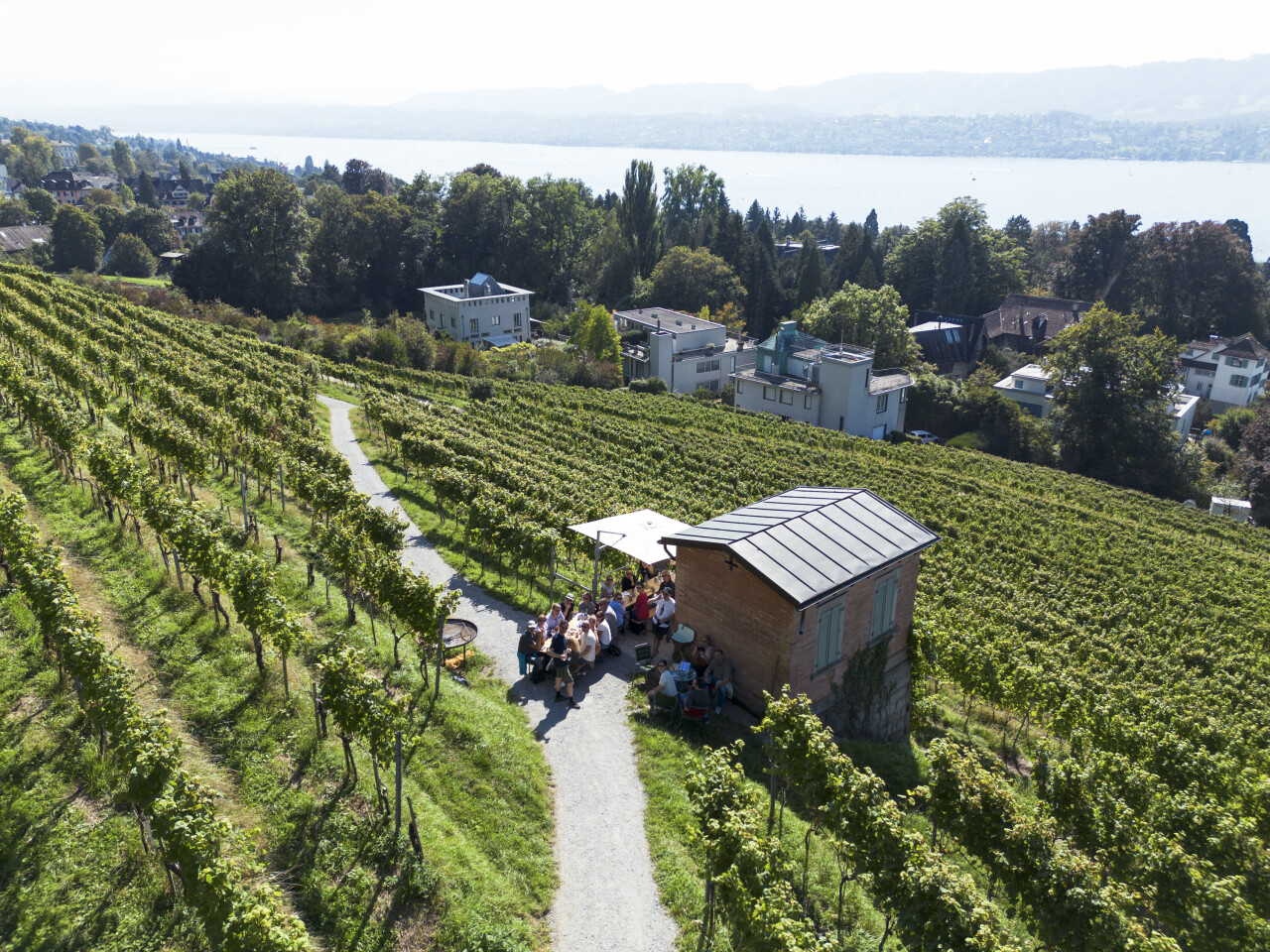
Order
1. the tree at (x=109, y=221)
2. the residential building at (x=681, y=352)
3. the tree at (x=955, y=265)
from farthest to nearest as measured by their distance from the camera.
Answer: the tree at (x=109, y=221)
the tree at (x=955, y=265)
the residential building at (x=681, y=352)

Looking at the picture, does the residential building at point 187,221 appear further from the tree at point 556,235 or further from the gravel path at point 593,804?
the gravel path at point 593,804

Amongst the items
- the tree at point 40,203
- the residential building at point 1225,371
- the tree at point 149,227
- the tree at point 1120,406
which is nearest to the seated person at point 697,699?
the tree at point 1120,406

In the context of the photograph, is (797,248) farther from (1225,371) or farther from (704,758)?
(704,758)

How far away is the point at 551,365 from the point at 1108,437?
48363 millimetres

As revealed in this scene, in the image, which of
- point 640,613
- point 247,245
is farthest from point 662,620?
point 247,245

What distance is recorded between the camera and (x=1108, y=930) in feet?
34.7

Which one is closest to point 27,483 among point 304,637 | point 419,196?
point 304,637

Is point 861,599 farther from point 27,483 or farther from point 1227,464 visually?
point 1227,464

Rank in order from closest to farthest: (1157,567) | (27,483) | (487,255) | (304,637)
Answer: (304,637), (27,483), (1157,567), (487,255)

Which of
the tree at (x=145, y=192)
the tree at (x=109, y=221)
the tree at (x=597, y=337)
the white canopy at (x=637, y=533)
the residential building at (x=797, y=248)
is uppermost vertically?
the tree at (x=145, y=192)

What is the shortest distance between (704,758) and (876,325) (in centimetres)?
7338

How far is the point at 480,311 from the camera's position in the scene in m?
81.5

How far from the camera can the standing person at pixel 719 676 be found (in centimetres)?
1666

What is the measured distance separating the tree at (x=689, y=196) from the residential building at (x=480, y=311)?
4531cm
